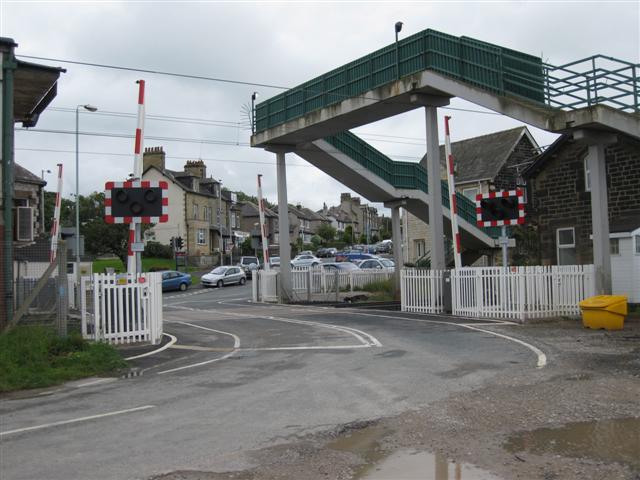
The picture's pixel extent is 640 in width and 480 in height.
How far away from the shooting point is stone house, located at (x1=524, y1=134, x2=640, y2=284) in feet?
72.0

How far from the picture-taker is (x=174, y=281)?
44.3 meters

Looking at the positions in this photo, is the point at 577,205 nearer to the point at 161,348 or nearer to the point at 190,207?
the point at 161,348

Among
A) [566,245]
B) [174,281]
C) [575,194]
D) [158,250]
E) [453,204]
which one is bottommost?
[174,281]

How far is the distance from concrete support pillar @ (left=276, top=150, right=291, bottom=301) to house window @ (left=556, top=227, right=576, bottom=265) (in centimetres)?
1138

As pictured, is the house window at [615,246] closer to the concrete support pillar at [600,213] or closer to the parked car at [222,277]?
the concrete support pillar at [600,213]

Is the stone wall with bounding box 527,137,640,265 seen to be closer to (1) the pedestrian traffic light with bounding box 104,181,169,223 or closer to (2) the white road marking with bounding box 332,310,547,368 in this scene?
(2) the white road marking with bounding box 332,310,547,368

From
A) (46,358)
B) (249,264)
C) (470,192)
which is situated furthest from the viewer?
(249,264)

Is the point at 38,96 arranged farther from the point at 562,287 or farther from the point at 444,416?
the point at 562,287

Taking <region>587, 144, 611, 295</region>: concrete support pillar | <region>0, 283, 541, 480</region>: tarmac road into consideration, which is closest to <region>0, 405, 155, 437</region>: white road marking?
<region>0, 283, 541, 480</region>: tarmac road

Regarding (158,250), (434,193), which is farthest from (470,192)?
(158,250)

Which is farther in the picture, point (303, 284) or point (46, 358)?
point (303, 284)

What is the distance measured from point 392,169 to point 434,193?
7.95 metres

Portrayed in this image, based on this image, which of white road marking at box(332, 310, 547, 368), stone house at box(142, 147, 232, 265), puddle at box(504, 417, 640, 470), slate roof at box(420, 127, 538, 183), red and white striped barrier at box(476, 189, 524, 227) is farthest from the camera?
stone house at box(142, 147, 232, 265)

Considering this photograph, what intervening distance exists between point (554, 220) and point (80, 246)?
20.4 m
